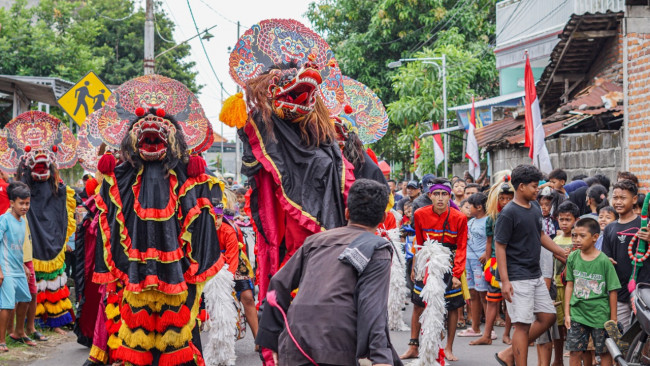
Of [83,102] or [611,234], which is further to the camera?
[83,102]

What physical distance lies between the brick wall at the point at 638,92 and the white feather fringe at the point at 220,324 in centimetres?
556

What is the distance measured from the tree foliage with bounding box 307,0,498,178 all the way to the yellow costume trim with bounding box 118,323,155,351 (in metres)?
21.8

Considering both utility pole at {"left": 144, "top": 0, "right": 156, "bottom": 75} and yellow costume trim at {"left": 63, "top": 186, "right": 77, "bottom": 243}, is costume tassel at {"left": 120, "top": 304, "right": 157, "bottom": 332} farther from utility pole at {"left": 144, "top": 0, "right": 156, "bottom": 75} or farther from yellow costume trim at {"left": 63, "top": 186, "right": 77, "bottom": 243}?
utility pole at {"left": 144, "top": 0, "right": 156, "bottom": 75}

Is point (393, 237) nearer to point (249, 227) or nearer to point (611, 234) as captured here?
point (249, 227)

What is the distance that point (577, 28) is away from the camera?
16.0m

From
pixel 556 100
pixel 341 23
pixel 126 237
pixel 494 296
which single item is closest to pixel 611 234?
pixel 494 296

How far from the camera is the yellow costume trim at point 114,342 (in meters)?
6.91

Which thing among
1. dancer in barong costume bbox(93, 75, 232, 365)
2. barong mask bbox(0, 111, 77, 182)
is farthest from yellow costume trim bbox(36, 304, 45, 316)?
dancer in barong costume bbox(93, 75, 232, 365)

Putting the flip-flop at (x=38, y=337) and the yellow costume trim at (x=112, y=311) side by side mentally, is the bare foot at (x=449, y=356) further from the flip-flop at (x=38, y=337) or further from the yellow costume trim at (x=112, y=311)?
the flip-flop at (x=38, y=337)

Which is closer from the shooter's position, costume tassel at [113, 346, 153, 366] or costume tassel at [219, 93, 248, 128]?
costume tassel at [219, 93, 248, 128]

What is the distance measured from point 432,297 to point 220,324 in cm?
205

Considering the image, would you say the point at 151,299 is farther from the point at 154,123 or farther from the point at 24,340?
the point at 24,340

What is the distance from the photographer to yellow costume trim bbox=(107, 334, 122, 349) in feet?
22.7

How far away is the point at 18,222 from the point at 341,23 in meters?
27.5
